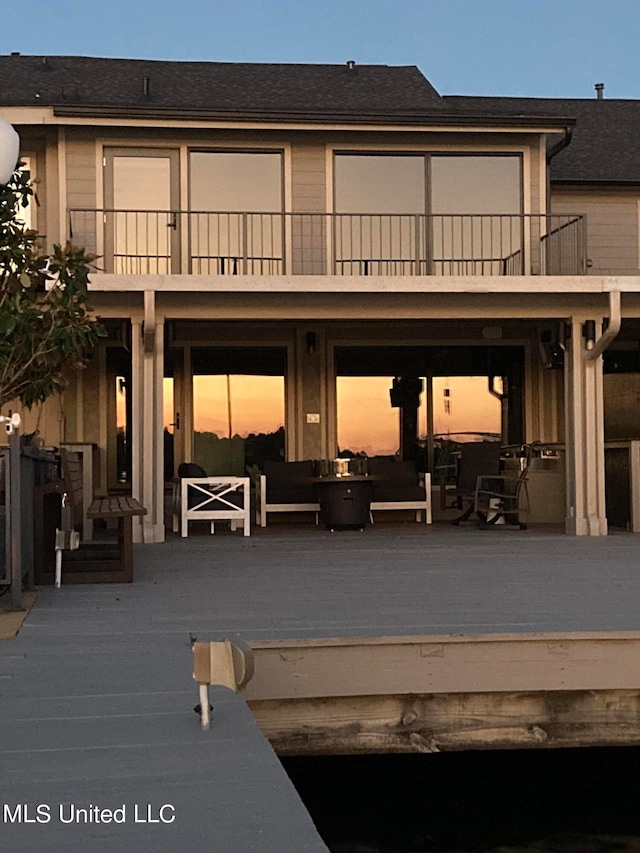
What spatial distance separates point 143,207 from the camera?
1261 cm

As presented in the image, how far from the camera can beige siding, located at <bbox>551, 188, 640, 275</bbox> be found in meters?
14.4

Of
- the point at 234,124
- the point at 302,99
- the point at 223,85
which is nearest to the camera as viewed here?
the point at 234,124

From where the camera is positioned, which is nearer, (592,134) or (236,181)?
(236,181)

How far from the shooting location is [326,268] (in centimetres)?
1262

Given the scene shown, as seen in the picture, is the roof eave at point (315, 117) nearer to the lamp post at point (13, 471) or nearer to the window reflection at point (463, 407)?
the window reflection at point (463, 407)

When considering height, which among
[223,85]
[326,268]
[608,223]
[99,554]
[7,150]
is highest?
[223,85]

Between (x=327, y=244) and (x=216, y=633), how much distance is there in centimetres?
805

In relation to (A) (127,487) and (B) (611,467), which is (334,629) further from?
(A) (127,487)

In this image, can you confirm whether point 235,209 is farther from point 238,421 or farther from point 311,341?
point 238,421

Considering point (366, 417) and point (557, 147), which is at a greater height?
point (557, 147)

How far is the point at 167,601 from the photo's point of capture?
21.4ft

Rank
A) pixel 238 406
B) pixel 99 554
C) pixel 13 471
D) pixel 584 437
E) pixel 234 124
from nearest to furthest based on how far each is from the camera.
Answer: pixel 13 471 → pixel 99 554 → pixel 584 437 → pixel 234 124 → pixel 238 406

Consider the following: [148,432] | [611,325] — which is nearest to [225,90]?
[148,432]

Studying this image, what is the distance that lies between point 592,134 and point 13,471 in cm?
1228
